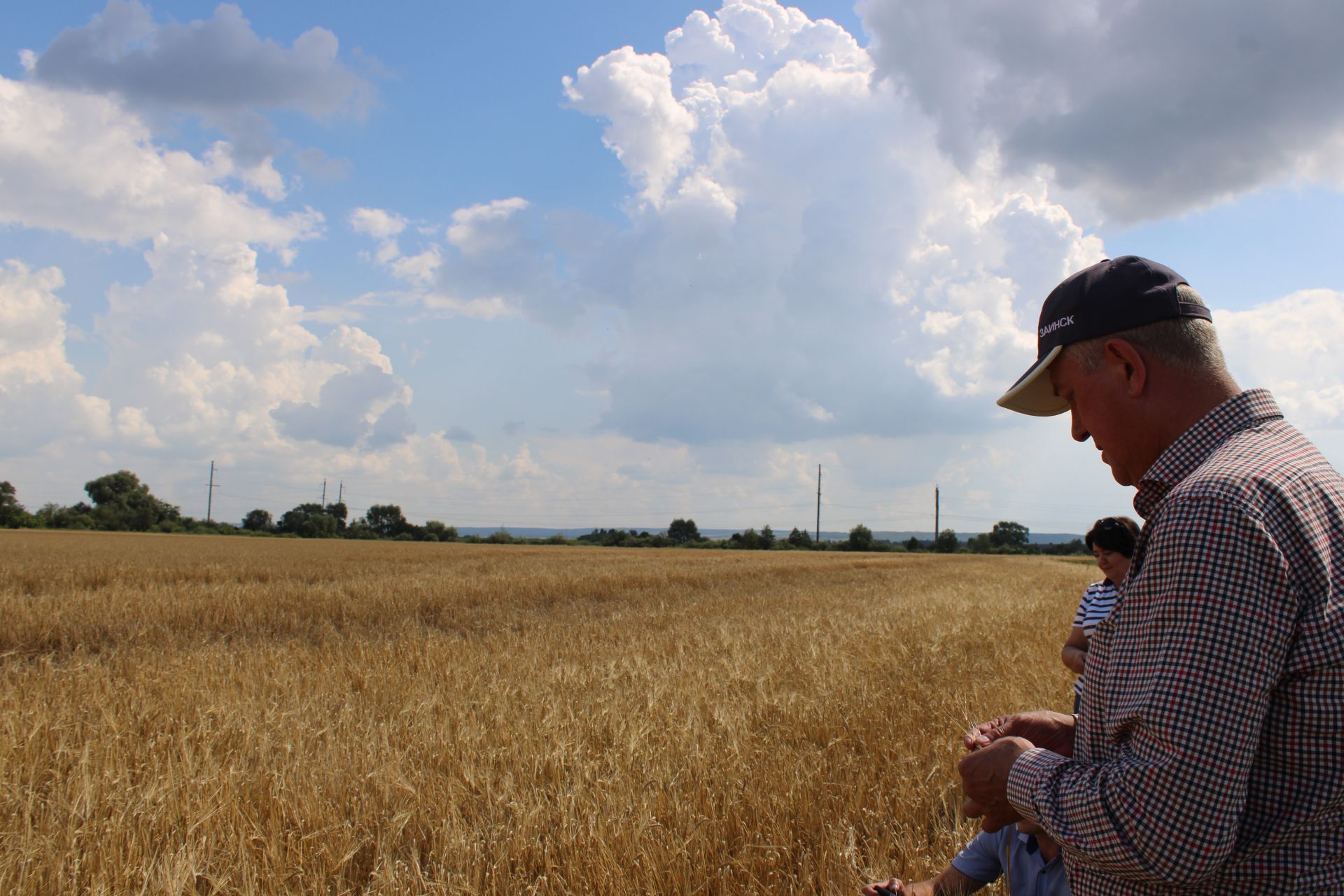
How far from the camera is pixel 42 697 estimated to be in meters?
4.93

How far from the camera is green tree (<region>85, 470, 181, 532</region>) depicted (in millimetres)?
80375

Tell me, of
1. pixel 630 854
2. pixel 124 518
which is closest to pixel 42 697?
pixel 630 854

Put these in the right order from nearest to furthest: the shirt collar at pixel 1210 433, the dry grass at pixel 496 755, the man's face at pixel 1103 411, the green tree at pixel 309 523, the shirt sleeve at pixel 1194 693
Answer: the shirt sleeve at pixel 1194 693 < the shirt collar at pixel 1210 433 < the man's face at pixel 1103 411 < the dry grass at pixel 496 755 < the green tree at pixel 309 523

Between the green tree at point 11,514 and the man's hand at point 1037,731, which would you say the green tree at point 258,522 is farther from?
the man's hand at point 1037,731

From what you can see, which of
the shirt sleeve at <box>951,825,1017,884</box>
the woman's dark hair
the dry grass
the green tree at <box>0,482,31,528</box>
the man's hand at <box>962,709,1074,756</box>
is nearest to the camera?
the man's hand at <box>962,709,1074,756</box>

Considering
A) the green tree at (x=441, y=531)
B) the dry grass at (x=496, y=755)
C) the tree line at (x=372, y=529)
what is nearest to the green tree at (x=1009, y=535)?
the tree line at (x=372, y=529)

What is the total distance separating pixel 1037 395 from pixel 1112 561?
2.71 metres

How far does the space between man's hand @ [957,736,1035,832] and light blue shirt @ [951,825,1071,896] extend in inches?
32.9

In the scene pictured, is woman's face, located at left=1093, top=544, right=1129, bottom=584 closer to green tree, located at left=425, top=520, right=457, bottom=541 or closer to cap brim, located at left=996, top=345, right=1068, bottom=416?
cap brim, located at left=996, top=345, right=1068, bottom=416

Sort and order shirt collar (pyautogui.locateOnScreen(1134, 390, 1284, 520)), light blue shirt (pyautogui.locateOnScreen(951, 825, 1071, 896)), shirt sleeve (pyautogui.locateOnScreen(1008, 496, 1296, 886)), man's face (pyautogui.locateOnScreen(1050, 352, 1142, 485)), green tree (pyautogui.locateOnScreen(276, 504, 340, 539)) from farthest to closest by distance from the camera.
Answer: green tree (pyautogui.locateOnScreen(276, 504, 340, 539)) < light blue shirt (pyautogui.locateOnScreen(951, 825, 1071, 896)) < man's face (pyautogui.locateOnScreen(1050, 352, 1142, 485)) < shirt collar (pyautogui.locateOnScreen(1134, 390, 1284, 520)) < shirt sleeve (pyautogui.locateOnScreen(1008, 496, 1296, 886))

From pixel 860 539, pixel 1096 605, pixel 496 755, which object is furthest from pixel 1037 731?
pixel 860 539

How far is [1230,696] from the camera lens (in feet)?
3.86

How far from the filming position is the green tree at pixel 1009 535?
92562mm

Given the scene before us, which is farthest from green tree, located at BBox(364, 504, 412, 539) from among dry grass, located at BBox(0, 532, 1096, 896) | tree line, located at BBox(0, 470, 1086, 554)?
dry grass, located at BBox(0, 532, 1096, 896)
